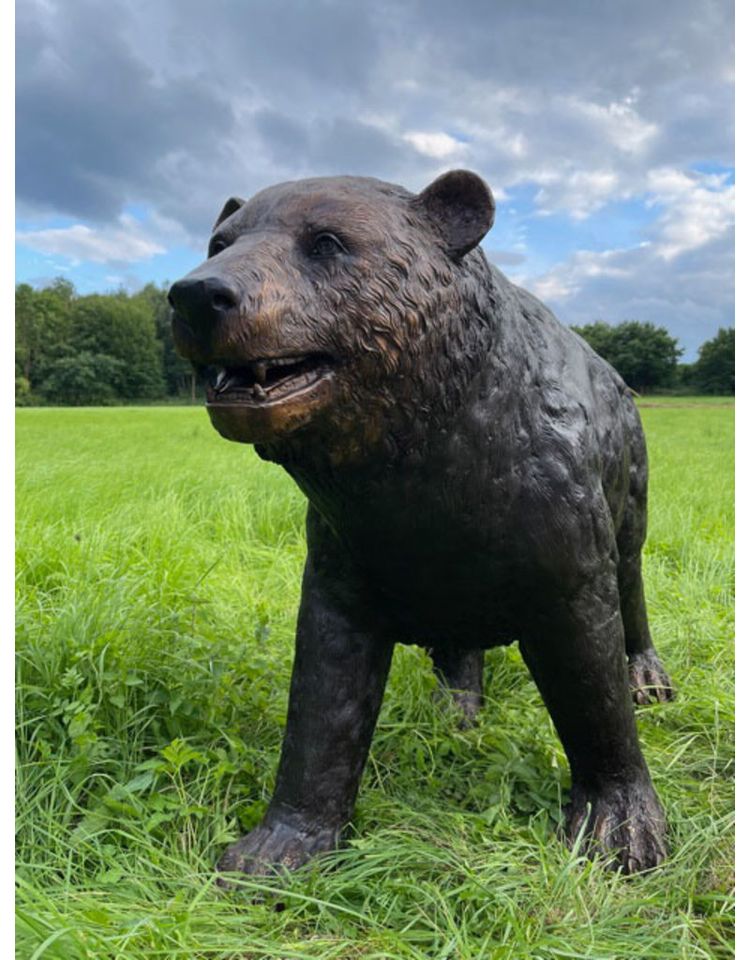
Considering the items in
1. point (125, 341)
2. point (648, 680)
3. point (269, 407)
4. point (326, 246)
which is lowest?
point (648, 680)

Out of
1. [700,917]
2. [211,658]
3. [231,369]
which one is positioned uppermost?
[231,369]

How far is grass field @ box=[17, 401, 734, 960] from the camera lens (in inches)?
79.8

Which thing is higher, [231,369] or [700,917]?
[231,369]

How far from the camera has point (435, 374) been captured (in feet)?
6.37

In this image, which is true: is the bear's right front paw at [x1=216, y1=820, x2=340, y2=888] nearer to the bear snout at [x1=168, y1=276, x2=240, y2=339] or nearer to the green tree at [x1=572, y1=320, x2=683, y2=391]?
the bear snout at [x1=168, y1=276, x2=240, y2=339]

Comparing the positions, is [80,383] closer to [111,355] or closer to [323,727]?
[111,355]

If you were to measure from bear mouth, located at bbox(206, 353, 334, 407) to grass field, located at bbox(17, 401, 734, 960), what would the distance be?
115 cm

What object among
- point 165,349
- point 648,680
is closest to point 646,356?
point 165,349

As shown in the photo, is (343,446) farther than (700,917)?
No

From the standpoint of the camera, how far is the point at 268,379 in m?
1.77

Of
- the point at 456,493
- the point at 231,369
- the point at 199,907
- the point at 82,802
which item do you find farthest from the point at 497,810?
the point at 231,369

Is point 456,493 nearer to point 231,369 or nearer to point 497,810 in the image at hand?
point 231,369

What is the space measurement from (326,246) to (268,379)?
33cm

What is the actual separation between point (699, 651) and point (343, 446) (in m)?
2.90
